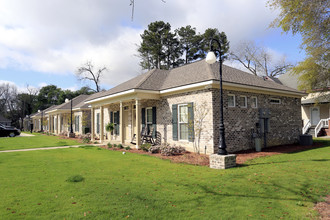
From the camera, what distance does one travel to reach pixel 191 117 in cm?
1140

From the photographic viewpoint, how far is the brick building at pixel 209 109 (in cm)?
1091

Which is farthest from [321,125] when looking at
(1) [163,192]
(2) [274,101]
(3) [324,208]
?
(1) [163,192]

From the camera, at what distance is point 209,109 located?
10.6 meters

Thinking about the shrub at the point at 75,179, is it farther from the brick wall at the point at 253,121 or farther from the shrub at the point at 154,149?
the brick wall at the point at 253,121

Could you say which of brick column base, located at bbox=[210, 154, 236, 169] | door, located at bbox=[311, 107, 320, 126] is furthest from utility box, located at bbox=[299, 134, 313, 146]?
door, located at bbox=[311, 107, 320, 126]

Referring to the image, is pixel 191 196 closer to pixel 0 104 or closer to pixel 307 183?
pixel 307 183

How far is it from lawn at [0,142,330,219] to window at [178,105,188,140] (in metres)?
3.80

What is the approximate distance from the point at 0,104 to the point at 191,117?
2966 inches

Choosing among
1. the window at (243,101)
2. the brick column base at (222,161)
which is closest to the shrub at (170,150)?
the brick column base at (222,161)

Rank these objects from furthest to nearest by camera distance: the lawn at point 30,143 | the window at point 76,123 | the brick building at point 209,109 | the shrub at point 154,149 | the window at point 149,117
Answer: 1. the window at point 76,123
2. the lawn at point 30,143
3. the window at point 149,117
4. the shrub at point 154,149
5. the brick building at point 209,109

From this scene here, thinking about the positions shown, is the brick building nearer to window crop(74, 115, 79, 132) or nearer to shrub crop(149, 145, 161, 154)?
shrub crop(149, 145, 161, 154)

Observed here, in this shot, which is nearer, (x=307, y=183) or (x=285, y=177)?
(x=307, y=183)

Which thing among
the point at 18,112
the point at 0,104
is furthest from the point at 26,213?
the point at 0,104

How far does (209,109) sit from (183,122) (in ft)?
6.17
